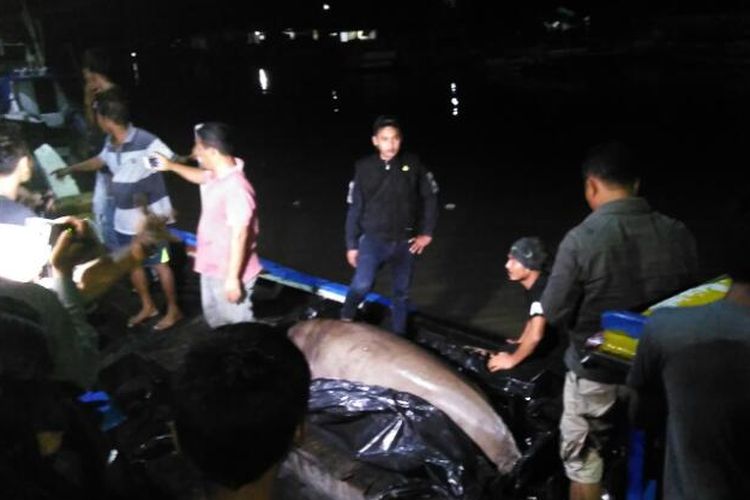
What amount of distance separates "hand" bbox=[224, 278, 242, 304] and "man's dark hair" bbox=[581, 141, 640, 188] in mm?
2130

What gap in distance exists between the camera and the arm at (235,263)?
13.3 feet

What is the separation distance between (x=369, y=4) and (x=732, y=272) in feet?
131

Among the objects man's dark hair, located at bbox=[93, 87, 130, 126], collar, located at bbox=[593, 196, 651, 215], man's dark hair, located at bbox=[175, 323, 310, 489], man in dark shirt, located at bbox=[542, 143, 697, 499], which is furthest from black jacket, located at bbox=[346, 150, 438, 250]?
man's dark hair, located at bbox=[175, 323, 310, 489]

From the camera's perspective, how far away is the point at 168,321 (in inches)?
202

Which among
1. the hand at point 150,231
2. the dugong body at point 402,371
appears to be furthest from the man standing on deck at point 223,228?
A: the hand at point 150,231

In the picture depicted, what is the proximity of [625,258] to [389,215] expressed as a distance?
7.08ft

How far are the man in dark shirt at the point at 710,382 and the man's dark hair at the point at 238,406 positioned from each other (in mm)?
1013

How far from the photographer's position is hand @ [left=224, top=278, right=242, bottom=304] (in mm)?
4156

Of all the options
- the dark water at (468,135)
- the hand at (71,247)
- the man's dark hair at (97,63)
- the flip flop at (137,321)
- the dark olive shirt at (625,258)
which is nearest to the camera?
the dark olive shirt at (625,258)

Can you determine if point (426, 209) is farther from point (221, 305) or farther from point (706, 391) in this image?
point (706, 391)

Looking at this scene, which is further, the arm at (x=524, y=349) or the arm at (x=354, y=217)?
the arm at (x=354, y=217)

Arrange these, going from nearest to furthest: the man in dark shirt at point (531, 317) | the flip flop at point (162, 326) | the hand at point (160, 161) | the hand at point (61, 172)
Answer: the man in dark shirt at point (531, 317)
the hand at point (160, 161)
the flip flop at point (162, 326)
the hand at point (61, 172)

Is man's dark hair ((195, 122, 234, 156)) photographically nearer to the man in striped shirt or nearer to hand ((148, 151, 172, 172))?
hand ((148, 151, 172, 172))

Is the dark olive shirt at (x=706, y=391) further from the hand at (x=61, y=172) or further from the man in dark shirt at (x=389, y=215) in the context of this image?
the hand at (x=61, y=172)
